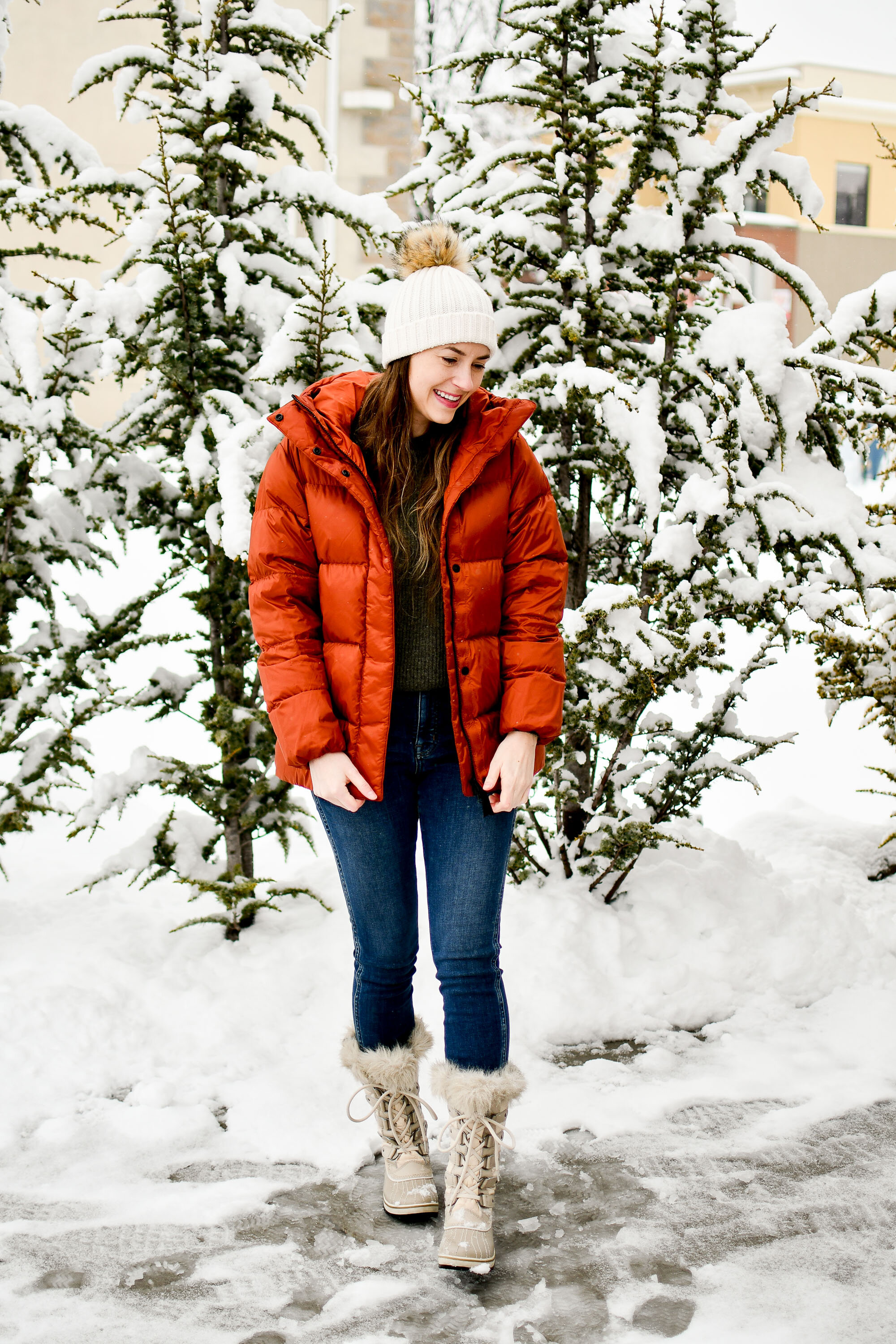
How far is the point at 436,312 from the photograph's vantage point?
2.23 meters

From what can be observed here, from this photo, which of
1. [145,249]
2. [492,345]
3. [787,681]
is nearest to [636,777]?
[492,345]

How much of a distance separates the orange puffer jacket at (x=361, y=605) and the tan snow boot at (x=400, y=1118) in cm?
68

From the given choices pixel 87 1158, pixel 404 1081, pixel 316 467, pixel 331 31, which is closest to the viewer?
pixel 316 467

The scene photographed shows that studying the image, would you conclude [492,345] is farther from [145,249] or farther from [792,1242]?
[792,1242]

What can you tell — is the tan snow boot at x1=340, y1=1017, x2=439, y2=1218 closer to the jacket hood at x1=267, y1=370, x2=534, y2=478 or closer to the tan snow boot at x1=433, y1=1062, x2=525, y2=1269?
the tan snow boot at x1=433, y1=1062, x2=525, y2=1269

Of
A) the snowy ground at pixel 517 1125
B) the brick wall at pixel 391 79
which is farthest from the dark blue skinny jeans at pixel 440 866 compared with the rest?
the brick wall at pixel 391 79

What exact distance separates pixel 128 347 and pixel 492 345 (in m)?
1.70

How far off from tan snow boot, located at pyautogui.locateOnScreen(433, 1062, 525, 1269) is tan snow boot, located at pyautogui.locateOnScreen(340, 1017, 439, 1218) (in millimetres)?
105

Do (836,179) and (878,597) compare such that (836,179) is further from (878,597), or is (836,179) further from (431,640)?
(431,640)

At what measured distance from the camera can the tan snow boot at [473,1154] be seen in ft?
7.48

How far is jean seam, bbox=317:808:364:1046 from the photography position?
2412 mm

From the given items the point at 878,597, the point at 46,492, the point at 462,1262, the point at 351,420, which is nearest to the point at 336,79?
the point at 46,492

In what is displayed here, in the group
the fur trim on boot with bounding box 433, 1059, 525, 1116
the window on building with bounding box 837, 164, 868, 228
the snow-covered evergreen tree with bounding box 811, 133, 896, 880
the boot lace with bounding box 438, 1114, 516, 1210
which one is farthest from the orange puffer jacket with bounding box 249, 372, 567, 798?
the window on building with bounding box 837, 164, 868, 228

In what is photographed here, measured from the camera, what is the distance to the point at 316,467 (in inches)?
90.4
